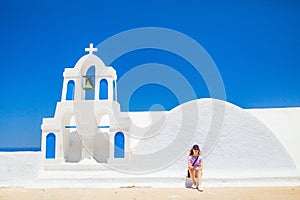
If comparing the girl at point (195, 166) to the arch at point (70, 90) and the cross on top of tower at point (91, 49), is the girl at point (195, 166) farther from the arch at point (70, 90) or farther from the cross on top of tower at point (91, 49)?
the cross on top of tower at point (91, 49)

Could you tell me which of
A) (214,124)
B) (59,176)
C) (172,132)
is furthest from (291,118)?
(59,176)

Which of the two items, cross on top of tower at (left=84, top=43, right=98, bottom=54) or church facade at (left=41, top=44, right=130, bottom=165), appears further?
cross on top of tower at (left=84, top=43, right=98, bottom=54)

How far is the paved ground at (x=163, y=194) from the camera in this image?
7.16 meters

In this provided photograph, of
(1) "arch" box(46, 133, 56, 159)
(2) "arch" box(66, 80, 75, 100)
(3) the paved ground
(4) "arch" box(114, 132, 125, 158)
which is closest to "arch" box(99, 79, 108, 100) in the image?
(2) "arch" box(66, 80, 75, 100)

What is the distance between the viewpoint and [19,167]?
9.94 m

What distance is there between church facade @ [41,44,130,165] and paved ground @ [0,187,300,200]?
3.01 metres

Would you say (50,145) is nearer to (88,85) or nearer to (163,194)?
(88,85)

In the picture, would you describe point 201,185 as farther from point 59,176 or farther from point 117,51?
point 117,51

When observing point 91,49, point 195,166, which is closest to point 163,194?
point 195,166

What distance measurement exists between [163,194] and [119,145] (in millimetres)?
4188

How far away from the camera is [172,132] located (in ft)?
33.7

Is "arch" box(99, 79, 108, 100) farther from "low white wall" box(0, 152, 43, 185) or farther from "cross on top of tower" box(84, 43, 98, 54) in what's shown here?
"low white wall" box(0, 152, 43, 185)

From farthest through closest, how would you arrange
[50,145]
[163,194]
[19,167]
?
[50,145]
[19,167]
[163,194]

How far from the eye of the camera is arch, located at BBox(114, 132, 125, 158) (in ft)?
37.2
